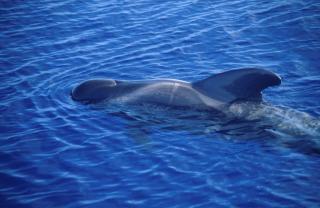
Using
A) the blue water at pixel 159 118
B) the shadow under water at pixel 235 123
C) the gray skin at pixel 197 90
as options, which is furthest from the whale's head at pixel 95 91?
the shadow under water at pixel 235 123

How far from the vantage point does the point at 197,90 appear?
11.4 m

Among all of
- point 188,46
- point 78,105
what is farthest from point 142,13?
point 78,105

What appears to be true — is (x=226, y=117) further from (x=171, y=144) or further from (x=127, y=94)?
(x=127, y=94)

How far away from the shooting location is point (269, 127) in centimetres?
1061

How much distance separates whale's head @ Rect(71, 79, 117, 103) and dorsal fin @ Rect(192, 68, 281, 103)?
8.09 ft

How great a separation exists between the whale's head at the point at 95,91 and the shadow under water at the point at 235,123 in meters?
0.69

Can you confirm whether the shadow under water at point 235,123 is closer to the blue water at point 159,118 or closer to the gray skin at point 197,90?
the blue water at point 159,118

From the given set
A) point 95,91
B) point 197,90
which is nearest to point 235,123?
point 197,90

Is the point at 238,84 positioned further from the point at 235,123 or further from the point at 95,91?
the point at 95,91

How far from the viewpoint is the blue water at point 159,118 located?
9164mm

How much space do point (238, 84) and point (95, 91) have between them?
150 inches

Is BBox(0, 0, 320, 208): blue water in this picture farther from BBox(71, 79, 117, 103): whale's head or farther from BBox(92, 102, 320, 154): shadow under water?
BBox(71, 79, 117, 103): whale's head

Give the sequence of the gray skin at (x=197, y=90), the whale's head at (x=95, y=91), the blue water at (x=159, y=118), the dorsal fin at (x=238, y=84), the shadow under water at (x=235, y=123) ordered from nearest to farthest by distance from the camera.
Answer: the blue water at (x=159, y=118) < the shadow under water at (x=235, y=123) < the dorsal fin at (x=238, y=84) < the gray skin at (x=197, y=90) < the whale's head at (x=95, y=91)

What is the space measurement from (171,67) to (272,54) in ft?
10.9
